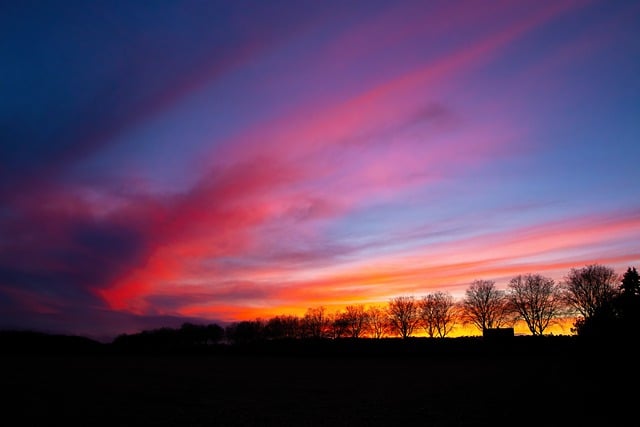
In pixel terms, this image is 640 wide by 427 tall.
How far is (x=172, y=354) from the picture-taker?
339 ft

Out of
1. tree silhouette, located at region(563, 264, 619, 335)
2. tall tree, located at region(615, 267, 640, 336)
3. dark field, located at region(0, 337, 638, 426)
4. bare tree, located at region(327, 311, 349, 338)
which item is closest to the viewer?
dark field, located at region(0, 337, 638, 426)

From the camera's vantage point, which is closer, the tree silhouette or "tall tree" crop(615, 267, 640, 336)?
"tall tree" crop(615, 267, 640, 336)

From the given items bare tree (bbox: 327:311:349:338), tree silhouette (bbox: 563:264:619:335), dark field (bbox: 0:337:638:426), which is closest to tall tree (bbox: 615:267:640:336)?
dark field (bbox: 0:337:638:426)

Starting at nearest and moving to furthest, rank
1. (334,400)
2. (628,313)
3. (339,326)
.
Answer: (334,400) → (628,313) → (339,326)

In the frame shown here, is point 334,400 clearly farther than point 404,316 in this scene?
No

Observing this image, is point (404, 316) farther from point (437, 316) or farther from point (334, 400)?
point (334, 400)

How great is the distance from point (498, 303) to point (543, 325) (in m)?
14.7

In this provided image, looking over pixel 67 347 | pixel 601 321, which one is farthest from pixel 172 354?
pixel 601 321

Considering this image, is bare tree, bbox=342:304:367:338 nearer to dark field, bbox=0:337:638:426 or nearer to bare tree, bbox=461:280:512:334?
bare tree, bbox=461:280:512:334

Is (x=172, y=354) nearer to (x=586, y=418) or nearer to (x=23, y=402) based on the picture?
(x=23, y=402)

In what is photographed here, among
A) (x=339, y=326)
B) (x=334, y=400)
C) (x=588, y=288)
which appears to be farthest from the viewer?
(x=339, y=326)

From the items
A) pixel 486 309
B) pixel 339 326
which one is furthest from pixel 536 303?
pixel 339 326

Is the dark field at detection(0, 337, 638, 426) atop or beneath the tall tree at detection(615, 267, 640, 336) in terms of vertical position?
beneath

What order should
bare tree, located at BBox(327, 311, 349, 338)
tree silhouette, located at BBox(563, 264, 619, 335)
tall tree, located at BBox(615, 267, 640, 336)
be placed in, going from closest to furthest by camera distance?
1. tall tree, located at BBox(615, 267, 640, 336)
2. tree silhouette, located at BBox(563, 264, 619, 335)
3. bare tree, located at BBox(327, 311, 349, 338)
